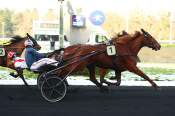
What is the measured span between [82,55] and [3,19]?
2281 inches

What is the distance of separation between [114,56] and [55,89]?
1.96 metres

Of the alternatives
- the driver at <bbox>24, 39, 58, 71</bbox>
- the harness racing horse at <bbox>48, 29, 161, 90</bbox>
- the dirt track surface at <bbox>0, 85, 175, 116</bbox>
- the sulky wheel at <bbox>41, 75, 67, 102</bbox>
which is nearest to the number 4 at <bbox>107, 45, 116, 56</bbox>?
the harness racing horse at <bbox>48, 29, 161, 90</bbox>

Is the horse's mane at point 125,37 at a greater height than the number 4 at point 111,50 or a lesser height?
greater

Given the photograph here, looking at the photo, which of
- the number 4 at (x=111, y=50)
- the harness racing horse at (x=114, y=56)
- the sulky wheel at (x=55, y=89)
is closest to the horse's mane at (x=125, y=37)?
the harness racing horse at (x=114, y=56)

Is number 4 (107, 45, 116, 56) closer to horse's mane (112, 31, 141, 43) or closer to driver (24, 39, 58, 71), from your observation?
horse's mane (112, 31, 141, 43)

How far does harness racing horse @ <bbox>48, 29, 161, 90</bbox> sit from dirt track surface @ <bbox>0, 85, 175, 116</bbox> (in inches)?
24.0

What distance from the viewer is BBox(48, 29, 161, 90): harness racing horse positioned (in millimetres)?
12625

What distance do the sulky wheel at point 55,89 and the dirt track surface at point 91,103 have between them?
0.54 ft

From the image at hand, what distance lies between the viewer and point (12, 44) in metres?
16.2

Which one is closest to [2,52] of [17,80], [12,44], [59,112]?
[12,44]

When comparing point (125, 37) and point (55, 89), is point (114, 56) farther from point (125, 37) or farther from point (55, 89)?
point (55, 89)

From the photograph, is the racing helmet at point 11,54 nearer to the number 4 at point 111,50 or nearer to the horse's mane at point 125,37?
the horse's mane at point 125,37

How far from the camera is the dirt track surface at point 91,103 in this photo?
33.3 ft

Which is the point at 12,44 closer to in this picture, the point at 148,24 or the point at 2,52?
the point at 2,52
